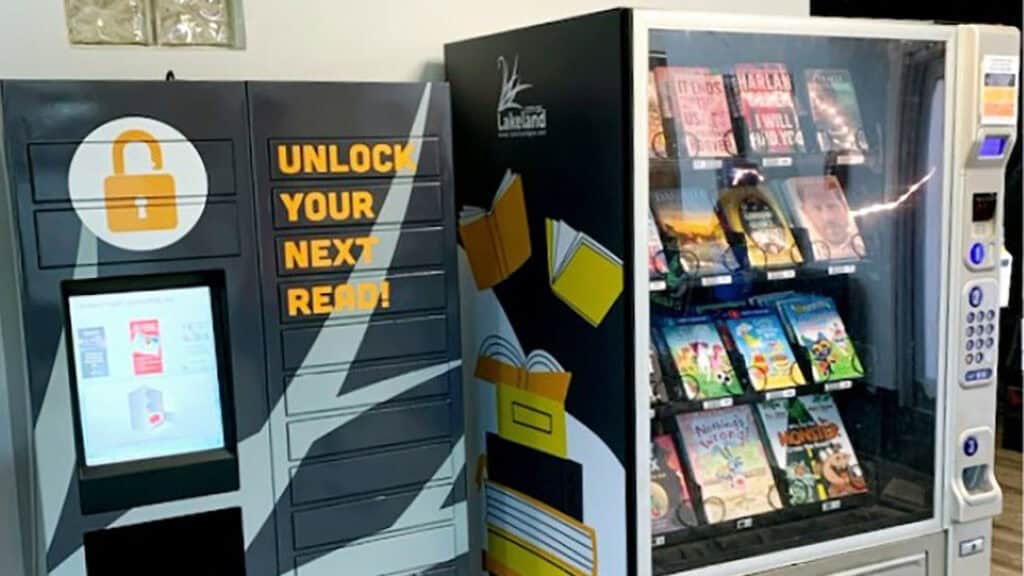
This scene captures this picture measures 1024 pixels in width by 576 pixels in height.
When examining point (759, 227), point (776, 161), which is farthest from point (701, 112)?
point (759, 227)

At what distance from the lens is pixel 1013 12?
224 inches

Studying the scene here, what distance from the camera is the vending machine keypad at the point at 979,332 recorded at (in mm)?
2455

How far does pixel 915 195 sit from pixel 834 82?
348mm

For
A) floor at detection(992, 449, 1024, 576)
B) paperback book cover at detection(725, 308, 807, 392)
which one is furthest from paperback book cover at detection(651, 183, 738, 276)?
floor at detection(992, 449, 1024, 576)

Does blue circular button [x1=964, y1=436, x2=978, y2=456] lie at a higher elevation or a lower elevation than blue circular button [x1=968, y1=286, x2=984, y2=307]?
lower

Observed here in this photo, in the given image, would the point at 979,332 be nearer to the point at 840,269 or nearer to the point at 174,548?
the point at 840,269

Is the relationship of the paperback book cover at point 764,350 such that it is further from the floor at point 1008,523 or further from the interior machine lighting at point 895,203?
the floor at point 1008,523

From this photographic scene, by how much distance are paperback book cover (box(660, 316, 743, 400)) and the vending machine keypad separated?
1.93 feet

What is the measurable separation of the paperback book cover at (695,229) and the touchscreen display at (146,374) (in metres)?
1.04

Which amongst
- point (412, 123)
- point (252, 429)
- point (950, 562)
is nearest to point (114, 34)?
point (412, 123)

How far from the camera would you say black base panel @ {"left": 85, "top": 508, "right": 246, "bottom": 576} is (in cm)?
195

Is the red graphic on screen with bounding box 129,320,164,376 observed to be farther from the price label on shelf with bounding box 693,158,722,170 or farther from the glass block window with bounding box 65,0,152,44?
the price label on shelf with bounding box 693,158,722,170

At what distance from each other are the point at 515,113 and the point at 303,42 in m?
0.58

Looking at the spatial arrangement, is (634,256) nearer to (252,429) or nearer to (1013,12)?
(252,429)
